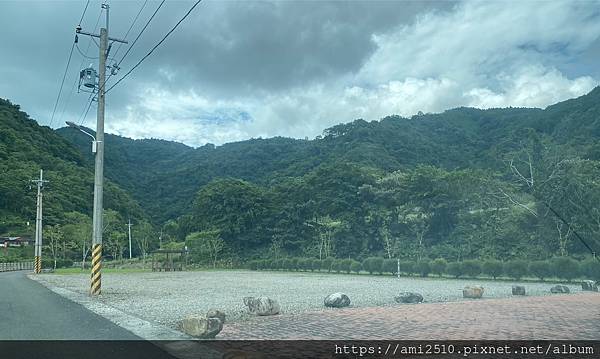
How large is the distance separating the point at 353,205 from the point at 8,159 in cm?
4550

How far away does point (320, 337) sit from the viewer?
8.20 m

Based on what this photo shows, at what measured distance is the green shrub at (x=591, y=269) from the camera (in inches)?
836

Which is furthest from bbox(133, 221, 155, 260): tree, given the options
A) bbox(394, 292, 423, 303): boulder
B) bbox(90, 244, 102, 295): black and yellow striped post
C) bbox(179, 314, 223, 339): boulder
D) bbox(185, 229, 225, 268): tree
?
bbox(179, 314, 223, 339): boulder

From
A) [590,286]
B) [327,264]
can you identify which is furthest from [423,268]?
[590,286]

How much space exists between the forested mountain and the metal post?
47.6 m

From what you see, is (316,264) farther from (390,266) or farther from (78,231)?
(78,231)

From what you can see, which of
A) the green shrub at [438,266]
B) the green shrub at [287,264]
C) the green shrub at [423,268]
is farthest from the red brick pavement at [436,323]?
the green shrub at [287,264]

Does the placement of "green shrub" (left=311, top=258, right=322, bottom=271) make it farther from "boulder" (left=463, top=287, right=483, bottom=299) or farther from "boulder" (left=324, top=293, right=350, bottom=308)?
"boulder" (left=324, top=293, right=350, bottom=308)

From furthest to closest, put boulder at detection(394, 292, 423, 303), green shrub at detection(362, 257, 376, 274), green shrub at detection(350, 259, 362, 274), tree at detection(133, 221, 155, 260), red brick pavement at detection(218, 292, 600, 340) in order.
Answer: tree at detection(133, 221, 155, 260)
green shrub at detection(350, 259, 362, 274)
green shrub at detection(362, 257, 376, 274)
boulder at detection(394, 292, 423, 303)
red brick pavement at detection(218, 292, 600, 340)

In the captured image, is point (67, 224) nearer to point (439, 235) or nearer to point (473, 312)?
point (439, 235)

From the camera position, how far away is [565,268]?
73.6ft

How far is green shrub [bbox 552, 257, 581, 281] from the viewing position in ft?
72.6

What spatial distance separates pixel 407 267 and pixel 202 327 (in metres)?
25.0

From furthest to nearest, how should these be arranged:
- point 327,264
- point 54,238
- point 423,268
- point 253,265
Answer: point 54,238, point 253,265, point 327,264, point 423,268
